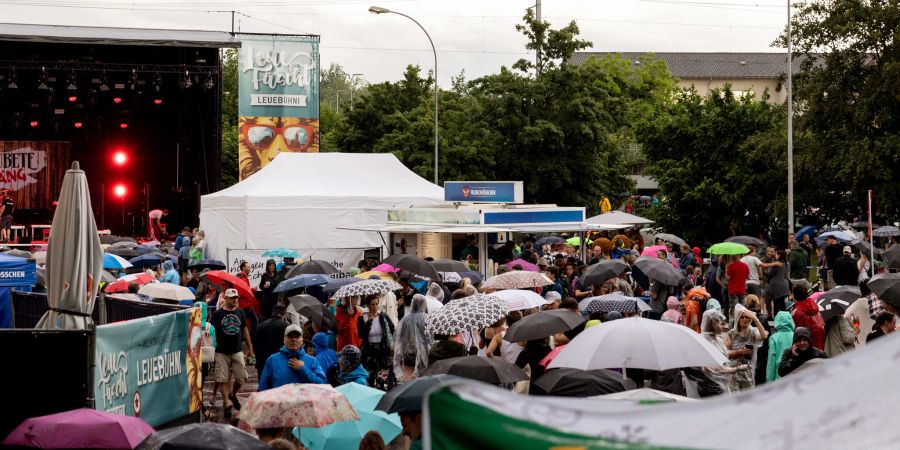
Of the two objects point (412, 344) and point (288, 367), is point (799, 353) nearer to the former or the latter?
point (412, 344)

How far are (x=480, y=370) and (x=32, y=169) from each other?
125 ft

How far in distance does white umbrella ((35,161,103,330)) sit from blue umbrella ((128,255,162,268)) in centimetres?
1246

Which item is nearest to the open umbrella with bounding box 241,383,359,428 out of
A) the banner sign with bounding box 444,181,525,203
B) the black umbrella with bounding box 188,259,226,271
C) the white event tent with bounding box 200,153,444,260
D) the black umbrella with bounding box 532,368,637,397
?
the black umbrella with bounding box 532,368,637,397

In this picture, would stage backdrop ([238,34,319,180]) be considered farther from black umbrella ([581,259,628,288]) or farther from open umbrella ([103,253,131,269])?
black umbrella ([581,259,628,288])

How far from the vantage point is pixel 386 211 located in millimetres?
31062

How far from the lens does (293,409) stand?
7.64m

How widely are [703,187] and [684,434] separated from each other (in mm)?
36844

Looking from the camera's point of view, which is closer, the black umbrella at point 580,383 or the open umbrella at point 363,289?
the black umbrella at point 580,383

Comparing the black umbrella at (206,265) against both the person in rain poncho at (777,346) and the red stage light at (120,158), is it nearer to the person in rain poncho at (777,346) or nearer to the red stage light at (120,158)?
the person in rain poncho at (777,346)

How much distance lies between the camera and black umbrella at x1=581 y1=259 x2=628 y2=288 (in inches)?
707

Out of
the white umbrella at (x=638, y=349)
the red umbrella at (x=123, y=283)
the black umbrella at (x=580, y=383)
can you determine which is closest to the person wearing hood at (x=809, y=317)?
the white umbrella at (x=638, y=349)

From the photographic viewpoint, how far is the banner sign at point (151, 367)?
31.0 ft

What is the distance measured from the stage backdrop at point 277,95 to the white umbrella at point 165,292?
24408 mm

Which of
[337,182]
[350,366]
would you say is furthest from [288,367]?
[337,182]
